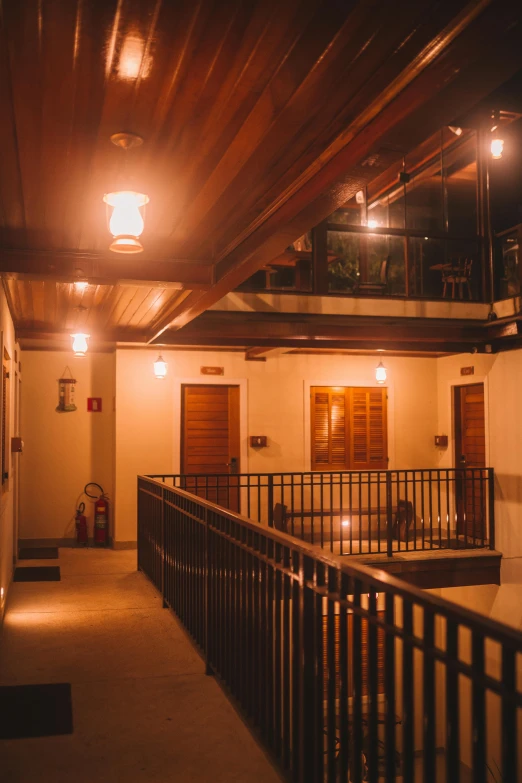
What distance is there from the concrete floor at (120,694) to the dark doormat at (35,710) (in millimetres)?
71

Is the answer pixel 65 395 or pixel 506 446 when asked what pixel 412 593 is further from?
pixel 65 395

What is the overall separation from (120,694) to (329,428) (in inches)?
312

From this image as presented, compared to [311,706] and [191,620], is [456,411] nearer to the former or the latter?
[191,620]

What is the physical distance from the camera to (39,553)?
10.3 m

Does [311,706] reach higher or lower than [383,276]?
lower

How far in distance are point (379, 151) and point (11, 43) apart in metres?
1.67

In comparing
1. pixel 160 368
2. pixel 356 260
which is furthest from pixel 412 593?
pixel 356 260

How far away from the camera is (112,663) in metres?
5.07

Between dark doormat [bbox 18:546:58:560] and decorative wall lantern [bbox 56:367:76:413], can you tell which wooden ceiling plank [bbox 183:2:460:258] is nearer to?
dark doormat [bbox 18:546:58:560]

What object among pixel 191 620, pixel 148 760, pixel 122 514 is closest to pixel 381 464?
pixel 122 514

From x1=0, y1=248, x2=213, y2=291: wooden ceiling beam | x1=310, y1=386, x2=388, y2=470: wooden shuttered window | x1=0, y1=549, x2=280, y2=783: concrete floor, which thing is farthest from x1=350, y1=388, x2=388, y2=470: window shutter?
x1=0, y1=248, x2=213, y2=291: wooden ceiling beam

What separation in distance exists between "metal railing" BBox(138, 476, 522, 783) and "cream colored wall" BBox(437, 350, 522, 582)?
5659mm

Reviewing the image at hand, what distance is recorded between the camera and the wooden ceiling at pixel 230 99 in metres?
2.46

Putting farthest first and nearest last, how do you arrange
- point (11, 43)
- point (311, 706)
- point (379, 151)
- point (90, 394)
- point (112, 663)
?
1. point (90, 394)
2. point (112, 663)
3. point (379, 151)
4. point (311, 706)
5. point (11, 43)
